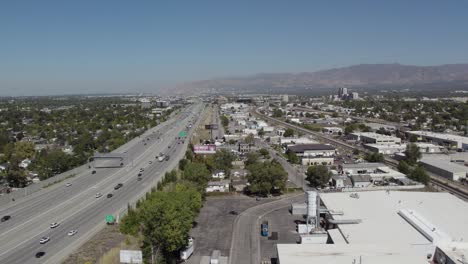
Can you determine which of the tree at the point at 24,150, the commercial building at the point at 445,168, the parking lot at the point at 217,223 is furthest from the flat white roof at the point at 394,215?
the tree at the point at 24,150

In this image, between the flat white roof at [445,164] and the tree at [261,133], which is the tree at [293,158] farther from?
the tree at [261,133]

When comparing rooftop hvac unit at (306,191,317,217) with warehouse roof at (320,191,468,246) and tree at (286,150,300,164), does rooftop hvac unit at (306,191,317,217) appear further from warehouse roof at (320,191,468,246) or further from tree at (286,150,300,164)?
tree at (286,150,300,164)

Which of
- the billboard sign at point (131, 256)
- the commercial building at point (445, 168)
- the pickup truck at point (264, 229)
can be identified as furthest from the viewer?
the commercial building at point (445, 168)

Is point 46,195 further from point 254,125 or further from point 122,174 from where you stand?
point 254,125

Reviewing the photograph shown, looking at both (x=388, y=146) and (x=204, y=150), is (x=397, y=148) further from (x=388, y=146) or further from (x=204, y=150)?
(x=204, y=150)

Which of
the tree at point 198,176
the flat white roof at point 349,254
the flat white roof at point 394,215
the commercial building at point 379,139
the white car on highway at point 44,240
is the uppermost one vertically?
the tree at point 198,176

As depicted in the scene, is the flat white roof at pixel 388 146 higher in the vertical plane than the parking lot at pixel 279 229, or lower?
higher

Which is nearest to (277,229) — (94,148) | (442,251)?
(442,251)

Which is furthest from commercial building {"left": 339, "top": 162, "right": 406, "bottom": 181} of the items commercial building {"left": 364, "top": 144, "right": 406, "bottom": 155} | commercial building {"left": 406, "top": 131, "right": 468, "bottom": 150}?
commercial building {"left": 406, "top": 131, "right": 468, "bottom": 150}
